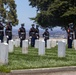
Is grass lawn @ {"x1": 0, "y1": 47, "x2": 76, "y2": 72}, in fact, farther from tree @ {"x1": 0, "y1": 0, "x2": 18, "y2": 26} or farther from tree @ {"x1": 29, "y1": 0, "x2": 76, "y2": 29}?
tree @ {"x1": 0, "y1": 0, "x2": 18, "y2": 26}

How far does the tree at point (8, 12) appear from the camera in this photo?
55778 mm

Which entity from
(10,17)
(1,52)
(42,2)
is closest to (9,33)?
(1,52)

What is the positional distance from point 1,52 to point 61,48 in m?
3.98

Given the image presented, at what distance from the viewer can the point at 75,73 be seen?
12.2 metres

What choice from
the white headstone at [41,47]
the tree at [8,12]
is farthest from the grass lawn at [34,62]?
the tree at [8,12]

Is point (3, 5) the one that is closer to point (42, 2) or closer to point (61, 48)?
point (42, 2)

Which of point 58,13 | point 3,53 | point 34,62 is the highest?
point 58,13

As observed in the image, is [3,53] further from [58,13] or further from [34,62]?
[58,13]

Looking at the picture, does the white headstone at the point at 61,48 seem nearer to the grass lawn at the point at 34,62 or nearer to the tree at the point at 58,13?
the grass lawn at the point at 34,62

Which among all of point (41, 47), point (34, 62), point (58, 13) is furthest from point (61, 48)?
point (58, 13)

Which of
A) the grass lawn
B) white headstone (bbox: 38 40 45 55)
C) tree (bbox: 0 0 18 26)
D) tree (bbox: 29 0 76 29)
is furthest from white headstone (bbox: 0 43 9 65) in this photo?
tree (bbox: 0 0 18 26)

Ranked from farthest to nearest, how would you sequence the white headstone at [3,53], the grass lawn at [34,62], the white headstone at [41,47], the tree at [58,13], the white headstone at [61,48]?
the tree at [58,13] → the white headstone at [41,47] → the white headstone at [61,48] → the white headstone at [3,53] → the grass lawn at [34,62]

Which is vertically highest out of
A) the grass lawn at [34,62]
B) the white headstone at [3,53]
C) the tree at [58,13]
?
the tree at [58,13]

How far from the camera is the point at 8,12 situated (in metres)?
57.0
